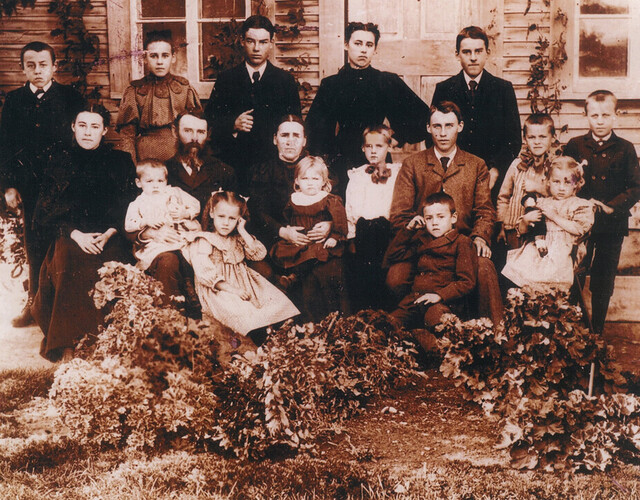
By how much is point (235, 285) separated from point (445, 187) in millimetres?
1742

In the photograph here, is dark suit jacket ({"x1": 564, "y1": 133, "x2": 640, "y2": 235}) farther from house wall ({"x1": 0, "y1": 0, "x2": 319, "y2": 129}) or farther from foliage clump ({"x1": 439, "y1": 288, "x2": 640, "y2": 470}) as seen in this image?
house wall ({"x1": 0, "y1": 0, "x2": 319, "y2": 129})

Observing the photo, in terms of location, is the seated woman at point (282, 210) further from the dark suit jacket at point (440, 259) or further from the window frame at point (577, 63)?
the window frame at point (577, 63)

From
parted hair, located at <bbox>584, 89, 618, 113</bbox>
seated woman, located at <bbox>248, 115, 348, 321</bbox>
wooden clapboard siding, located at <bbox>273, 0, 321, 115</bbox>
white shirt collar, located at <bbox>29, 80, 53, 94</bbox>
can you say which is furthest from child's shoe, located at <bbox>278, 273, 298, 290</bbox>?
parted hair, located at <bbox>584, 89, 618, 113</bbox>

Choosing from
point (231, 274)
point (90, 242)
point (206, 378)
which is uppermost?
point (90, 242)

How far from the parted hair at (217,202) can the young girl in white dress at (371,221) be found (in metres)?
0.79

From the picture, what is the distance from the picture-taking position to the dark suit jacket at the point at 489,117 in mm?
5617

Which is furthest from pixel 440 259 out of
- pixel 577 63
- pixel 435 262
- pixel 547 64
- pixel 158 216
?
pixel 158 216

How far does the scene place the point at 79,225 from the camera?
569cm

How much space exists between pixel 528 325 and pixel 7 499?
3.54 metres

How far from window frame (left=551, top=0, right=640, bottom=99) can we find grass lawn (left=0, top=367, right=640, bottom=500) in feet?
8.27

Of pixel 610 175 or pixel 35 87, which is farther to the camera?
pixel 35 87

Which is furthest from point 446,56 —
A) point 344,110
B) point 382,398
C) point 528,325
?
point 382,398

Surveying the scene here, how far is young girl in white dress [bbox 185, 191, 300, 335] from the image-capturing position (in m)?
5.59

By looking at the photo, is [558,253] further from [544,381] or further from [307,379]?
[307,379]
